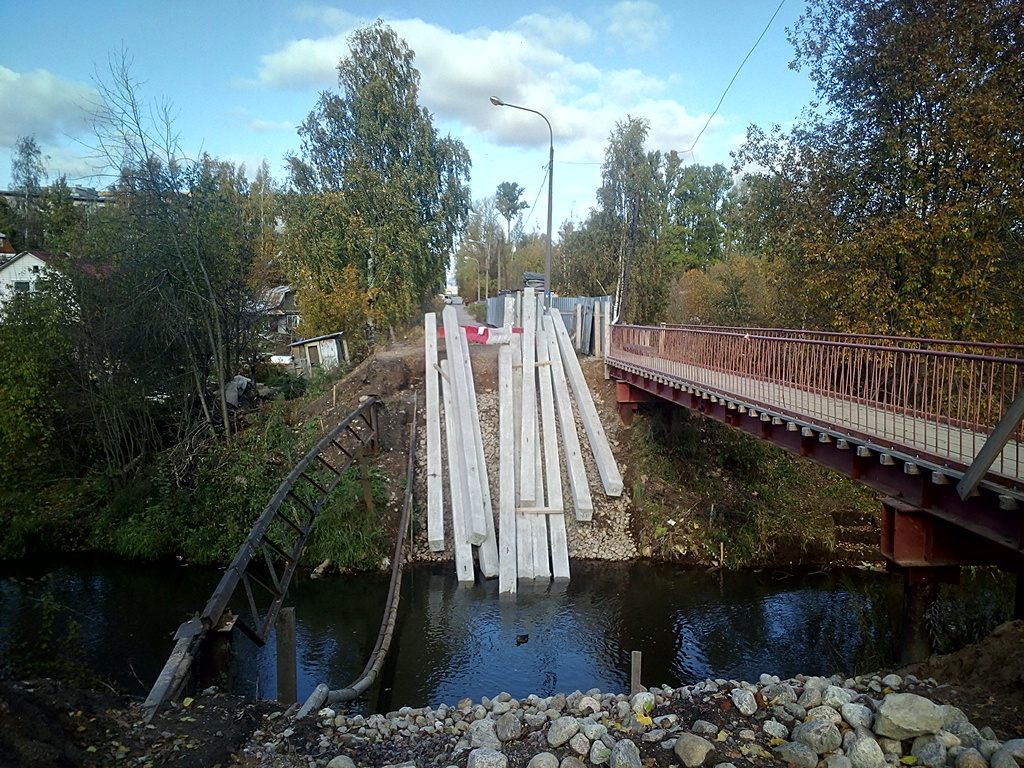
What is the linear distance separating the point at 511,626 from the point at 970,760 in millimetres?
6861

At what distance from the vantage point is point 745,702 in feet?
16.8

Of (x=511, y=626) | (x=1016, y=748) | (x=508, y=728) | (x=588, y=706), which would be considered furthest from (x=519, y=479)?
(x=1016, y=748)

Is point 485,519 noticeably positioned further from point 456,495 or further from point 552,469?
point 552,469

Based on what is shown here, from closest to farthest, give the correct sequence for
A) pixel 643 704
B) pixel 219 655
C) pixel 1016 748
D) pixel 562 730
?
pixel 1016 748
pixel 562 730
pixel 219 655
pixel 643 704

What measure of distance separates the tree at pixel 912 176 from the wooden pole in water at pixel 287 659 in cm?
1150

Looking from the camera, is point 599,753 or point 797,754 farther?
point 599,753

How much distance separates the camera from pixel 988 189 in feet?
38.0

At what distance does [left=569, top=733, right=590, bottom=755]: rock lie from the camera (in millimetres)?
4789

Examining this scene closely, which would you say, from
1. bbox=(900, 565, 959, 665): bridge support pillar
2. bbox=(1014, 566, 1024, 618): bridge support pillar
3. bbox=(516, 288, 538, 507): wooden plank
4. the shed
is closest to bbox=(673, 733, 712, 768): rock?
bbox=(900, 565, 959, 665): bridge support pillar

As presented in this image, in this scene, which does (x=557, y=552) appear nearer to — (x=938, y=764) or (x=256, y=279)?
(x=938, y=764)

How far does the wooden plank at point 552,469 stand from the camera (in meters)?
12.1

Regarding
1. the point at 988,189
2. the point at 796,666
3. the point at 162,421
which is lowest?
the point at 796,666

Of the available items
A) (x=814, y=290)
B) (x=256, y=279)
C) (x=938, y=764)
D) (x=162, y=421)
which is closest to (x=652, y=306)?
(x=814, y=290)

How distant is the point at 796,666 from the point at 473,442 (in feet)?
21.1
